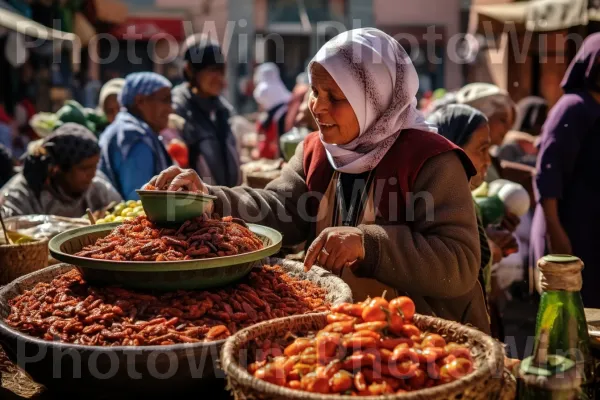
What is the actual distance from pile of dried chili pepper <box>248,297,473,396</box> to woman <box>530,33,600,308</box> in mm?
2664

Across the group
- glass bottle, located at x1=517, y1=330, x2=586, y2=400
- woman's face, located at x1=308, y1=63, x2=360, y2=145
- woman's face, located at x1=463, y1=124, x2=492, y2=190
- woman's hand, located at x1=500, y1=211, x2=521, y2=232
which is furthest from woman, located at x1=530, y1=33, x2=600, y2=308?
glass bottle, located at x1=517, y1=330, x2=586, y2=400

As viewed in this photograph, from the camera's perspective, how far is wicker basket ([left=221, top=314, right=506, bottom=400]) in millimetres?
1209

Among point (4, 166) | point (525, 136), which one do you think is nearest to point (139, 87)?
point (4, 166)

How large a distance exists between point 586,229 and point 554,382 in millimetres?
2861

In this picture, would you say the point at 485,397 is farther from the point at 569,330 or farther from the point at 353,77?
the point at 353,77

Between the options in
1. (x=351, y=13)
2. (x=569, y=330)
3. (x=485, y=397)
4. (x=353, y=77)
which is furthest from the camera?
(x=351, y=13)

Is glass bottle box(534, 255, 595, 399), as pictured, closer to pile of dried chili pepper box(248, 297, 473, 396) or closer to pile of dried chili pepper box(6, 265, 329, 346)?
pile of dried chili pepper box(248, 297, 473, 396)

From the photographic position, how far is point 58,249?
6.40 ft

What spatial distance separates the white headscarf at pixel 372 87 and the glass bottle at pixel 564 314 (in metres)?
0.83

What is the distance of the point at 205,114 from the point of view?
5582 millimetres

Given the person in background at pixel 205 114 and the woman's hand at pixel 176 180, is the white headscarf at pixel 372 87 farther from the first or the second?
the person in background at pixel 205 114

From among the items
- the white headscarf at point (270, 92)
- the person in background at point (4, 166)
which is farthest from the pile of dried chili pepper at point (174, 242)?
the white headscarf at point (270, 92)

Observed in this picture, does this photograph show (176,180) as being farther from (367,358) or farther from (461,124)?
(461,124)

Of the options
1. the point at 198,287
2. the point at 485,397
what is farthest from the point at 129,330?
the point at 485,397
